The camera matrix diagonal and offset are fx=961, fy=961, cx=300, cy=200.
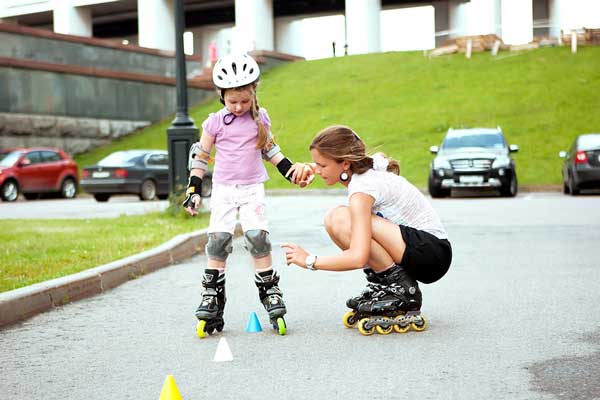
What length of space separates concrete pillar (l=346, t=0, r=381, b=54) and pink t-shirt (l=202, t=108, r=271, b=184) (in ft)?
155

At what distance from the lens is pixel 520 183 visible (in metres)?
24.8

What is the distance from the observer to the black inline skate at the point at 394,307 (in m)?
5.71

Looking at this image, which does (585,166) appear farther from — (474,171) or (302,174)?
(302,174)

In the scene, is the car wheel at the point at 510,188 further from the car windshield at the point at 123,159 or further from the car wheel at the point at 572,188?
the car windshield at the point at 123,159

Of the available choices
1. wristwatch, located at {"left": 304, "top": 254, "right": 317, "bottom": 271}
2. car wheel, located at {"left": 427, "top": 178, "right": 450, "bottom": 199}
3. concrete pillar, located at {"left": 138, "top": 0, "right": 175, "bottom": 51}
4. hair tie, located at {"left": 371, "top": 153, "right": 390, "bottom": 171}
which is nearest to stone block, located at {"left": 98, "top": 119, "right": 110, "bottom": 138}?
car wheel, located at {"left": 427, "top": 178, "right": 450, "bottom": 199}

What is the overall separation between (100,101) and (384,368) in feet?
109

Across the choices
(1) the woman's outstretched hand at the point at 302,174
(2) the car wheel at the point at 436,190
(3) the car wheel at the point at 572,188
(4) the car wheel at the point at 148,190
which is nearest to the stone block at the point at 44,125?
(4) the car wheel at the point at 148,190

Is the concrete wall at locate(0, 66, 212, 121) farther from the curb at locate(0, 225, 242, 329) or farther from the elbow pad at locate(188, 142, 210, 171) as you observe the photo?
the elbow pad at locate(188, 142, 210, 171)

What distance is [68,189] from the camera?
28.1 m

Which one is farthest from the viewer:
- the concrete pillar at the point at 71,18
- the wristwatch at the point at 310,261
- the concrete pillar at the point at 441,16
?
the concrete pillar at the point at 441,16

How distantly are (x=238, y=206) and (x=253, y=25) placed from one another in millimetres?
49420

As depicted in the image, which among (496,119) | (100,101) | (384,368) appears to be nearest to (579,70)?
(496,119)

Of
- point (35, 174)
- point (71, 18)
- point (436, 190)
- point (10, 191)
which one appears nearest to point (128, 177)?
point (35, 174)

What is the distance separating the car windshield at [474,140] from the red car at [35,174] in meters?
11.2
